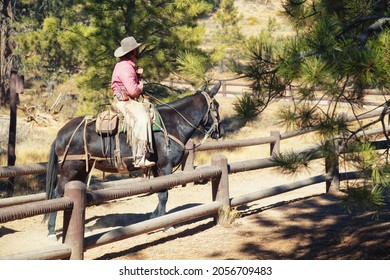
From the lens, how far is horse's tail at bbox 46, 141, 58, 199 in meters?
9.37

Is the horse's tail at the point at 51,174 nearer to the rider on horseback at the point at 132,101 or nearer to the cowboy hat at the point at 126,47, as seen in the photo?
the rider on horseback at the point at 132,101

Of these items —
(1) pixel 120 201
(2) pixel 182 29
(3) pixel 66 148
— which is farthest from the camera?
(2) pixel 182 29

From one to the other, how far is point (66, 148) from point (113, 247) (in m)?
1.82

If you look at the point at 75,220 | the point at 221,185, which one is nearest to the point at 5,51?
the point at 221,185

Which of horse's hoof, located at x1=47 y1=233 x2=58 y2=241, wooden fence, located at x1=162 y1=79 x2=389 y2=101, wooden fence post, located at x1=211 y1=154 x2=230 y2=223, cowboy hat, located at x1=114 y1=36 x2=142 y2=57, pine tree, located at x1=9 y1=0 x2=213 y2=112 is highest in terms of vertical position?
pine tree, located at x1=9 y1=0 x2=213 y2=112

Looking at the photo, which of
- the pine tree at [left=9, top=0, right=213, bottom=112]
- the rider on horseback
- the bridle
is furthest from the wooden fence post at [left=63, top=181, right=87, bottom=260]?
the pine tree at [left=9, top=0, right=213, bottom=112]

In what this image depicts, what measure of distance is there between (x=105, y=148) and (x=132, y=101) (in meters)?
0.85

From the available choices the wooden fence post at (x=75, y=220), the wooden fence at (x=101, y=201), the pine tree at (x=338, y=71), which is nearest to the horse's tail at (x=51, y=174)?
the wooden fence at (x=101, y=201)

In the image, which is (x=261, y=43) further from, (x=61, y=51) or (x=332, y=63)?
(x=61, y=51)

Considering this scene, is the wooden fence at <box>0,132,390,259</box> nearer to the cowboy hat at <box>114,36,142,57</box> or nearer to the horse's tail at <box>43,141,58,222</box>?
the horse's tail at <box>43,141,58,222</box>

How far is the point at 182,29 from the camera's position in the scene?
18016 mm

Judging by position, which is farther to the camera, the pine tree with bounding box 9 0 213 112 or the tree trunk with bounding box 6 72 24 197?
the pine tree with bounding box 9 0 213 112

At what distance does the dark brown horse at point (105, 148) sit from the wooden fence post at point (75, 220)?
2.50m
